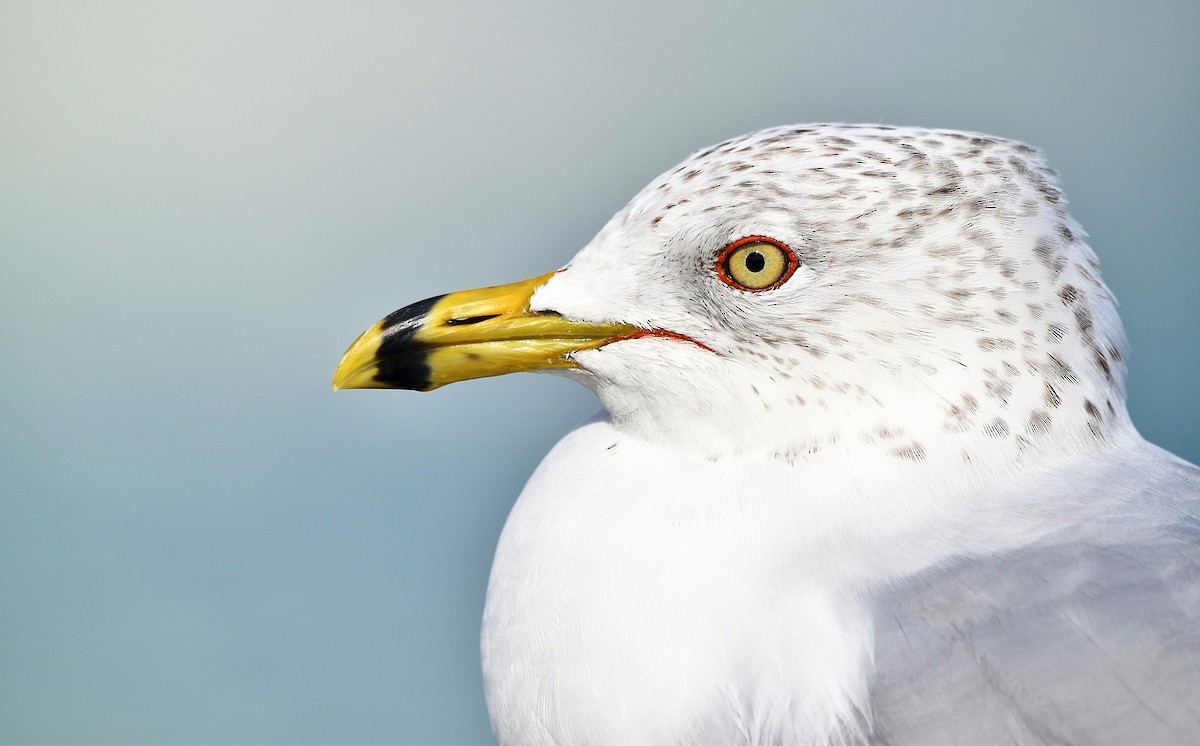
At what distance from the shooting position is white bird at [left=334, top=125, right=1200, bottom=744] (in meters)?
0.65

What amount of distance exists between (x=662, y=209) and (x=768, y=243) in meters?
0.10

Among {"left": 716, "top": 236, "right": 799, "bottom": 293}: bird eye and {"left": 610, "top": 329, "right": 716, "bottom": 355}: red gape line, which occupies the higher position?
{"left": 716, "top": 236, "right": 799, "bottom": 293}: bird eye

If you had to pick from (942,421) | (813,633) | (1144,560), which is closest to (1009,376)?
(942,421)

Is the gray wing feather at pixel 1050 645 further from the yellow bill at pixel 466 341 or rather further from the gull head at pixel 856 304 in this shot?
the yellow bill at pixel 466 341

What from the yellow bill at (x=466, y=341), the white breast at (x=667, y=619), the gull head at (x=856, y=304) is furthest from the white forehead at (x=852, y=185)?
the white breast at (x=667, y=619)

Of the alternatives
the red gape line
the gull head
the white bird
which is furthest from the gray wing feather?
the red gape line

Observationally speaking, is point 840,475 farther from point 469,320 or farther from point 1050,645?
point 469,320

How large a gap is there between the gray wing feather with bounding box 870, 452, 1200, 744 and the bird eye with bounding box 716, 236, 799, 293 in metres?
0.26

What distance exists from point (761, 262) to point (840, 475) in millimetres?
188

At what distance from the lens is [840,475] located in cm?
78

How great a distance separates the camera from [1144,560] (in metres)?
0.69

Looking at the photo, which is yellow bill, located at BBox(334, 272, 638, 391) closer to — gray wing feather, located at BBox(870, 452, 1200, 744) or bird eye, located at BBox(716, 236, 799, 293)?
bird eye, located at BBox(716, 236, 799, 293)

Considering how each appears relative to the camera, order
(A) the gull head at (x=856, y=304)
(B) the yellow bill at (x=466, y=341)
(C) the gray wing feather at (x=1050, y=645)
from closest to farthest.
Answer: (C) the gray wing feather at (x=1050, y=645), (A) the gull head at (x=856, y=304), (B) the yellow bill at (x=466, y=341)

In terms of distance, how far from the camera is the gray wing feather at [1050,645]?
61 cm
